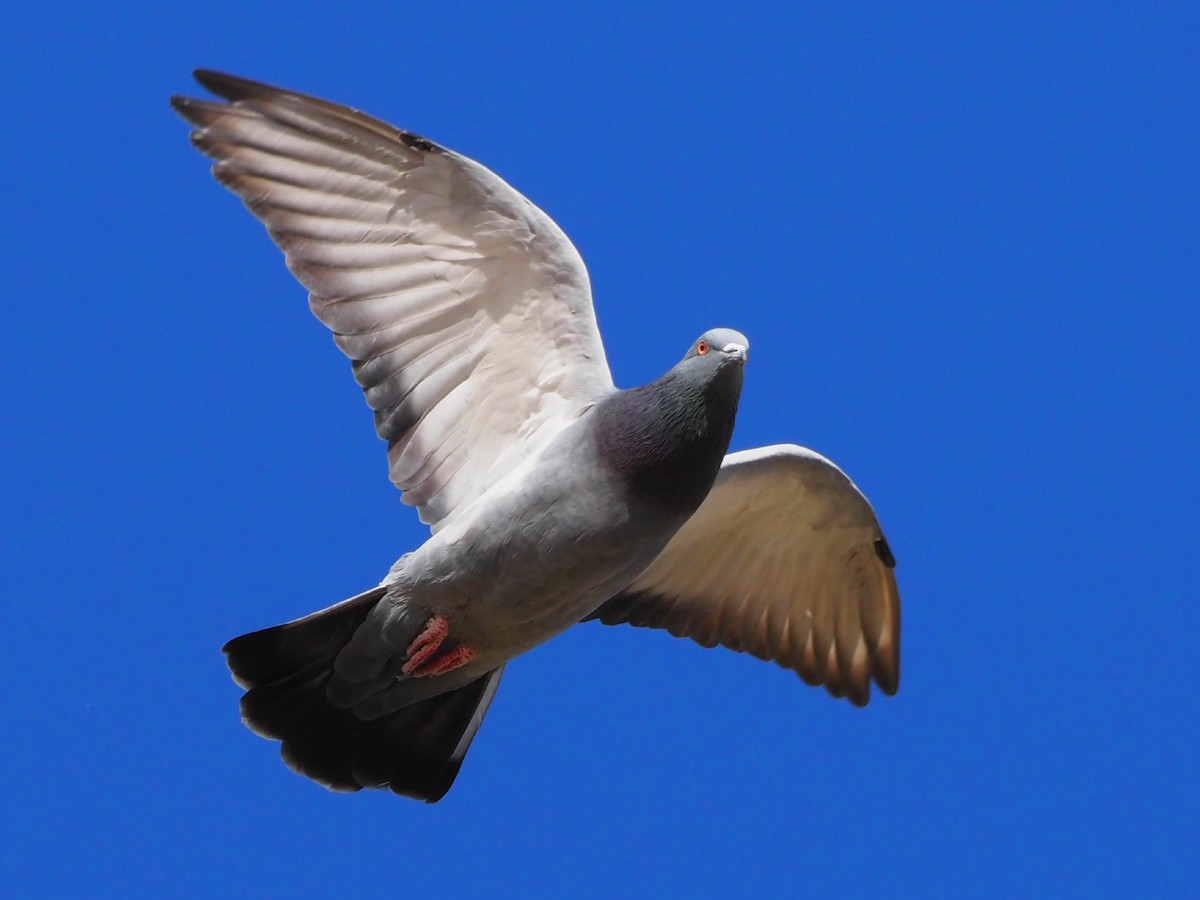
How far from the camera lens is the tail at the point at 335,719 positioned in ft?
28.9

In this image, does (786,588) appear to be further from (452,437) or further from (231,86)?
(231,86)

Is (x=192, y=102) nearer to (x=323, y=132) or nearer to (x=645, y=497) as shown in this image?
(x=323, y=132)

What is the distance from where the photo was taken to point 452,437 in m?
8.96

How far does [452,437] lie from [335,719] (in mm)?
1376

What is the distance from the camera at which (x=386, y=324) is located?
29.0 ft

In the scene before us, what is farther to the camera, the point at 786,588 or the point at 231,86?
the point at 786,588

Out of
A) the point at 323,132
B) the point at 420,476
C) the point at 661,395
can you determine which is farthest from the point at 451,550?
the point at 323,132

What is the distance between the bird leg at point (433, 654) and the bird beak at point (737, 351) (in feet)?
5.55

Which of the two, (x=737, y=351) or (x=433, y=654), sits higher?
(x=737, y=351)

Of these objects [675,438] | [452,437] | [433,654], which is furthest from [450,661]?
[675,438]

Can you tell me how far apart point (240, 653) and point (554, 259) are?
2.22 metres

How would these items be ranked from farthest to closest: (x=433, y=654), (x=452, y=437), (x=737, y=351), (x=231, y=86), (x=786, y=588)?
(x=786, y=588), (x=452, y=437), (x=433, y=654), (x=231, y=86), (x=737, y=351)

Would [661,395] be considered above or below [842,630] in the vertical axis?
above

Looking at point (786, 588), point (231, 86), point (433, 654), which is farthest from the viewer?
point (786, 588)
